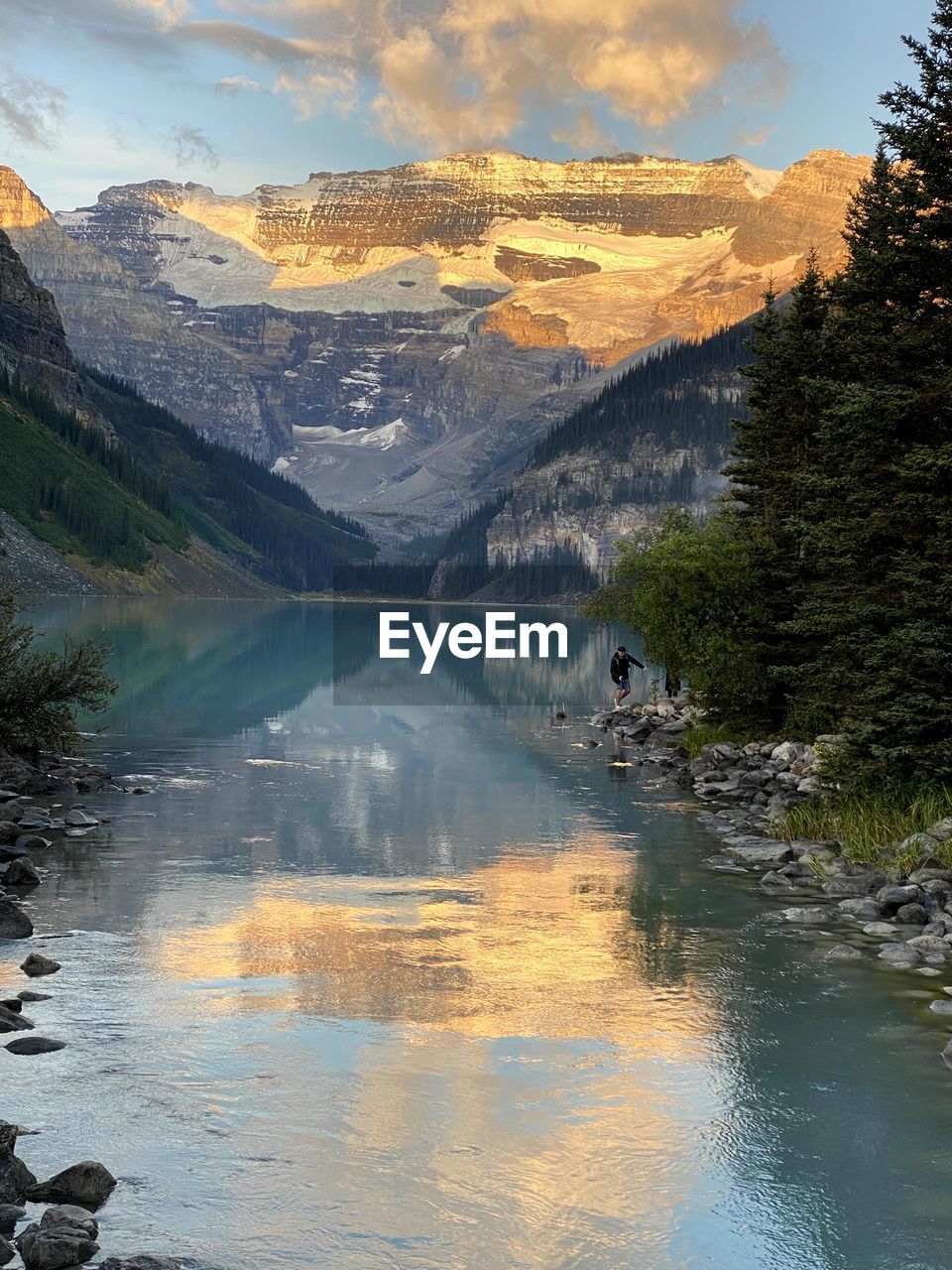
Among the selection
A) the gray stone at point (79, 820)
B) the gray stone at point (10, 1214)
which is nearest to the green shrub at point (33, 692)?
the gray stone at point (79, 820)

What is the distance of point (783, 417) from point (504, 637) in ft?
467

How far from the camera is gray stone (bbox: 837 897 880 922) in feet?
81.1

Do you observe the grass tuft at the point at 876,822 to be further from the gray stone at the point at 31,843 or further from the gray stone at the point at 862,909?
the gray stone at the point at 31,843

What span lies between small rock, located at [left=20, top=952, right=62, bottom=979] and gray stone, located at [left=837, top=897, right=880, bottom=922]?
13.8m

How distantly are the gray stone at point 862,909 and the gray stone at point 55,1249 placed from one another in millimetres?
16436

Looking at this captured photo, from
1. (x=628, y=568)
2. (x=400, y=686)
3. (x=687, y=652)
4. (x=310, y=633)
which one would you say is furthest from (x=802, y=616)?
(x=310, y=633)

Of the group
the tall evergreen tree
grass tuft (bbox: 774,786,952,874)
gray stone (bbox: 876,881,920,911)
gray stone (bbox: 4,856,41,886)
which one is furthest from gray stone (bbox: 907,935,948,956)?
the tall evergreen tree

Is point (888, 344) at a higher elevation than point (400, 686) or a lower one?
higher

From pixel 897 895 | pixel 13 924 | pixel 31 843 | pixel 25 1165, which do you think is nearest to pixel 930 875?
pixel 897 895

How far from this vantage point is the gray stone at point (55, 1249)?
11.5 meters

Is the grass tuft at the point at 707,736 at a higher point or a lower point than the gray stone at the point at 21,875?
higher

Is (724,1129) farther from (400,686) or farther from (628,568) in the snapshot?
(400,686)

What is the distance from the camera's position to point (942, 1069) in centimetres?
1703

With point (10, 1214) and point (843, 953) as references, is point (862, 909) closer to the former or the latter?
point (843, 953)
